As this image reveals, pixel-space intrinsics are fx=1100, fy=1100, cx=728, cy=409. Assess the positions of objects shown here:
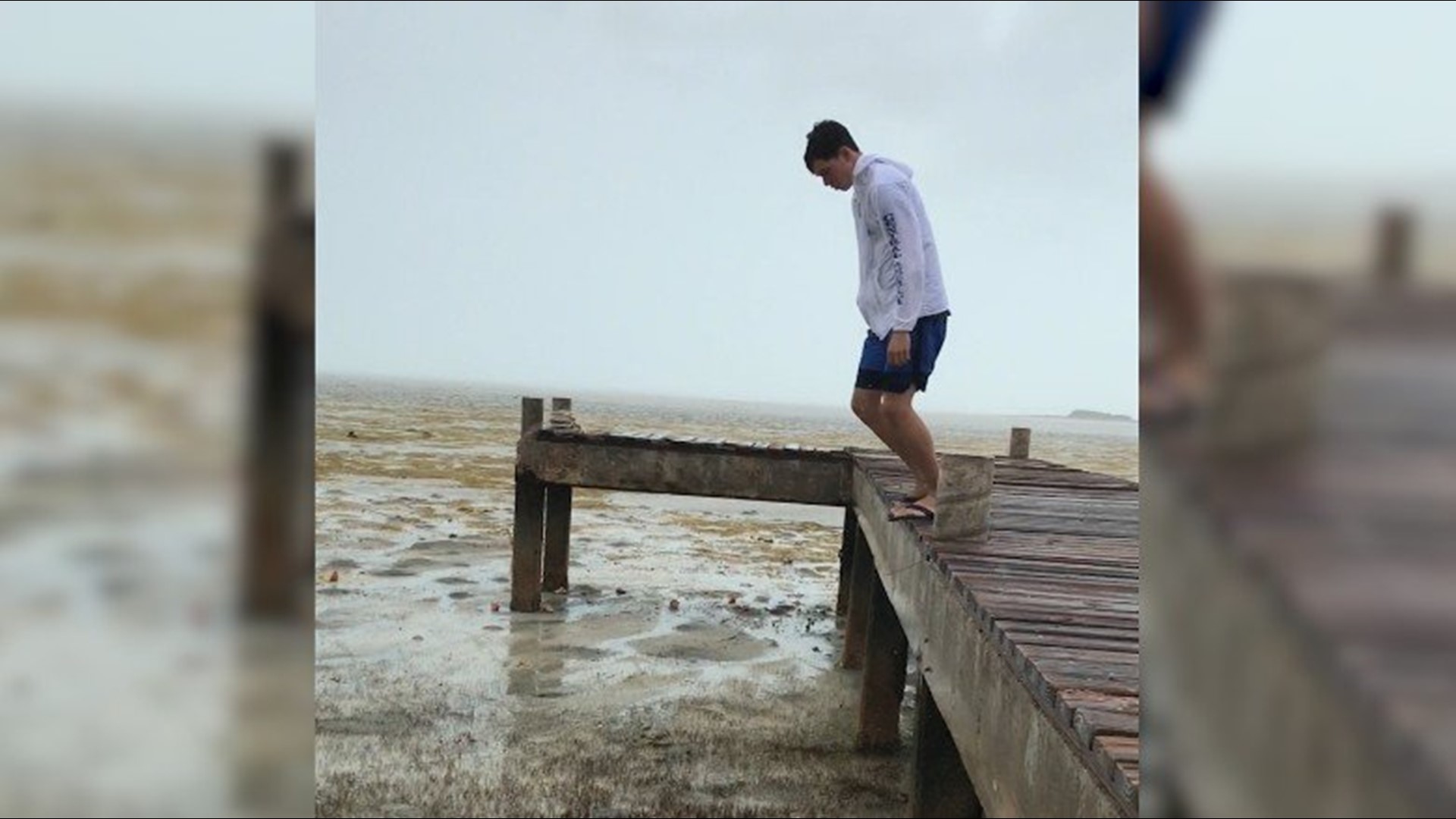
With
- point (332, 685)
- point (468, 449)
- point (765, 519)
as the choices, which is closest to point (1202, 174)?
point (332, 685)

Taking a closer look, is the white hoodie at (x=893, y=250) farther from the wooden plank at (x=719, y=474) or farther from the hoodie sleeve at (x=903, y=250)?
the wooden plank at (x=719, y=474)

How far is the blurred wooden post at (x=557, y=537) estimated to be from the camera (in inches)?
326

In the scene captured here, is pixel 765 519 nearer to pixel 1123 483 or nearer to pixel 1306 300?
pixel 1123 483

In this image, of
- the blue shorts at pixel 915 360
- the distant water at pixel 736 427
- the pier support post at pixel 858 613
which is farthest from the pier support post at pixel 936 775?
the distant water at pixel 736 427

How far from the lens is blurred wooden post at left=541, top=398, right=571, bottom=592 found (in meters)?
8.29

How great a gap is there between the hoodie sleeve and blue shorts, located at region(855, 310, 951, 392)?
0.07 meters

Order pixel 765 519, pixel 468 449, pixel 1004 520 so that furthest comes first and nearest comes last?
pixel 468 449, pixel 765 519, pixel 1004 520

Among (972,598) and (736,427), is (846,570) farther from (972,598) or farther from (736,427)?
(736,427)

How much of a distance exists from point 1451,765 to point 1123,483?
645cm

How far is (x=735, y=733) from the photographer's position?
5473mm

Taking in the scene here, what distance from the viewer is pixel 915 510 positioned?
13.2ft

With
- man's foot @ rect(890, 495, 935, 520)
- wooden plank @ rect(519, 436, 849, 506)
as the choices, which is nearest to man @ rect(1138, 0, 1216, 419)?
man's foot @ rect(890, 495, 935, 520)

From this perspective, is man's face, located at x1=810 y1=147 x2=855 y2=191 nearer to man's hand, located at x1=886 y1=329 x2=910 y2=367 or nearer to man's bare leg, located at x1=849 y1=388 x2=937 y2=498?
man's hand, located at x1=886 y1=329 x2=910 y2=367

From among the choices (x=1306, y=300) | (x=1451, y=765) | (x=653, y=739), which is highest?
(x=1306, y=300)
